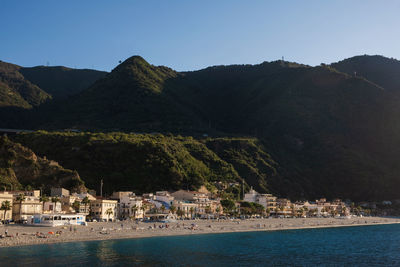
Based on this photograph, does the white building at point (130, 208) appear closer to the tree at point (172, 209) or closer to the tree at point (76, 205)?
the tree at point (172, 209)

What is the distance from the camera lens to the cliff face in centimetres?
9575

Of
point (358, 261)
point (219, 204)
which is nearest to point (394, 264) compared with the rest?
point (358, 261)

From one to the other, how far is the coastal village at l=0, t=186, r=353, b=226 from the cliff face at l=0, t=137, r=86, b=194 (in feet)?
19.3

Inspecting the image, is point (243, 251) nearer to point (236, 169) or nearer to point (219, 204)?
point (219, 204)

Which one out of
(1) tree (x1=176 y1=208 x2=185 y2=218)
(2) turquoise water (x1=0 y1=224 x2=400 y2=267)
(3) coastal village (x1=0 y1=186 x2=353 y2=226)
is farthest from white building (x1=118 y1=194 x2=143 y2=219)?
(2) turquoise water (x1=0 y1=224 x2=400 y2=267)

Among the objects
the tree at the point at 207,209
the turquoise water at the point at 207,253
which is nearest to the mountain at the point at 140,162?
the tree at the point at 207,209

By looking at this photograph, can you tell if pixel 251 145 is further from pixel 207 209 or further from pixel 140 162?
pixel 207 209

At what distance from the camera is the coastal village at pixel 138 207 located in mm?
69875

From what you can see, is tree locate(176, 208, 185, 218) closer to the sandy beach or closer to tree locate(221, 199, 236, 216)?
the sandy beach

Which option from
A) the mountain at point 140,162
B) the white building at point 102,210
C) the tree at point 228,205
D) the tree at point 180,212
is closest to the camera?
the white building at point 102,210

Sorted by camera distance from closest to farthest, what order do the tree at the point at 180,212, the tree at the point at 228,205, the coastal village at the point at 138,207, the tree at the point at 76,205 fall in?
the coastal village at the point at 138,207 < the tree at the point at 76,205 < the tree at the point at 180,212 < the tree at the point at 228,205

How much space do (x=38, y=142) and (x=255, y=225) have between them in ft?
211

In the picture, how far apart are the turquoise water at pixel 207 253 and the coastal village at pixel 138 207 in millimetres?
16605

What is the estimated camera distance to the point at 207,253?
52750mm
